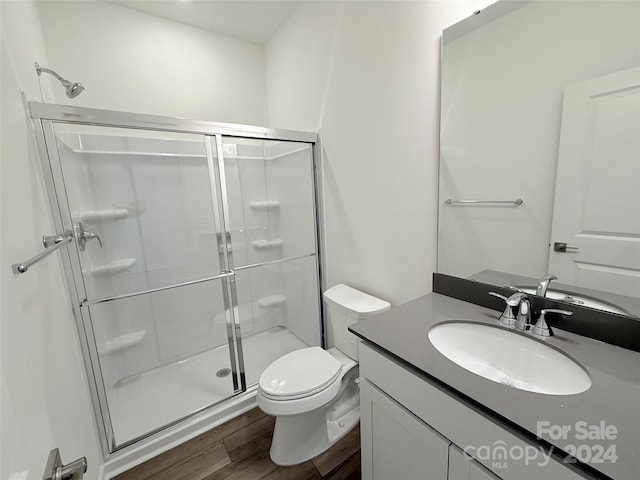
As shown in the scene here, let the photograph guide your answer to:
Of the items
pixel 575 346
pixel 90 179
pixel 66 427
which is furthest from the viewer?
pixel 90 179

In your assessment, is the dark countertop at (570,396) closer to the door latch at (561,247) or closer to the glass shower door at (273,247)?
the door latch at (561,247)

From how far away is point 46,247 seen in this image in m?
1.07

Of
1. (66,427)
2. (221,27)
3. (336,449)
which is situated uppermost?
(221,27)

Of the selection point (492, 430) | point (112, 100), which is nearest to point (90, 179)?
point (112, 100)

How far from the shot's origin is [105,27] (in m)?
1.92

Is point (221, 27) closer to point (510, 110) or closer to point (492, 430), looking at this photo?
point (510, 110)

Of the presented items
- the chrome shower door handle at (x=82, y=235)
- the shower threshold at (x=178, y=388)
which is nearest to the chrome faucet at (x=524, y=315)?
the shower threshold at (x=178, y=388)

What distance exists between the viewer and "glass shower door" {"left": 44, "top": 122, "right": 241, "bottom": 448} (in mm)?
1713

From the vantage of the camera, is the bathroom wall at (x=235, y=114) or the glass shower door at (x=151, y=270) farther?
the glass shower door at (x=151, y=270)

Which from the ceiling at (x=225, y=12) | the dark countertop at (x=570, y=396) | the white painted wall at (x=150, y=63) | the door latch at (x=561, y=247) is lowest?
the dark countertop at (x=570, y=396)

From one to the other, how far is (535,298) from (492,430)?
575 millimetres

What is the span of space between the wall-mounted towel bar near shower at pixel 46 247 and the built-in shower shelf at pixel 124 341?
3.14 ft

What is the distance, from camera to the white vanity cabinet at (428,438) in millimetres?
628

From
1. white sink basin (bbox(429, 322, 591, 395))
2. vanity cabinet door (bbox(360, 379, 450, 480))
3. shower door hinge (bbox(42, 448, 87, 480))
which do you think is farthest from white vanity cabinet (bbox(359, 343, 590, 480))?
shower door hinge (bbox(42, 448, 87, 480))
